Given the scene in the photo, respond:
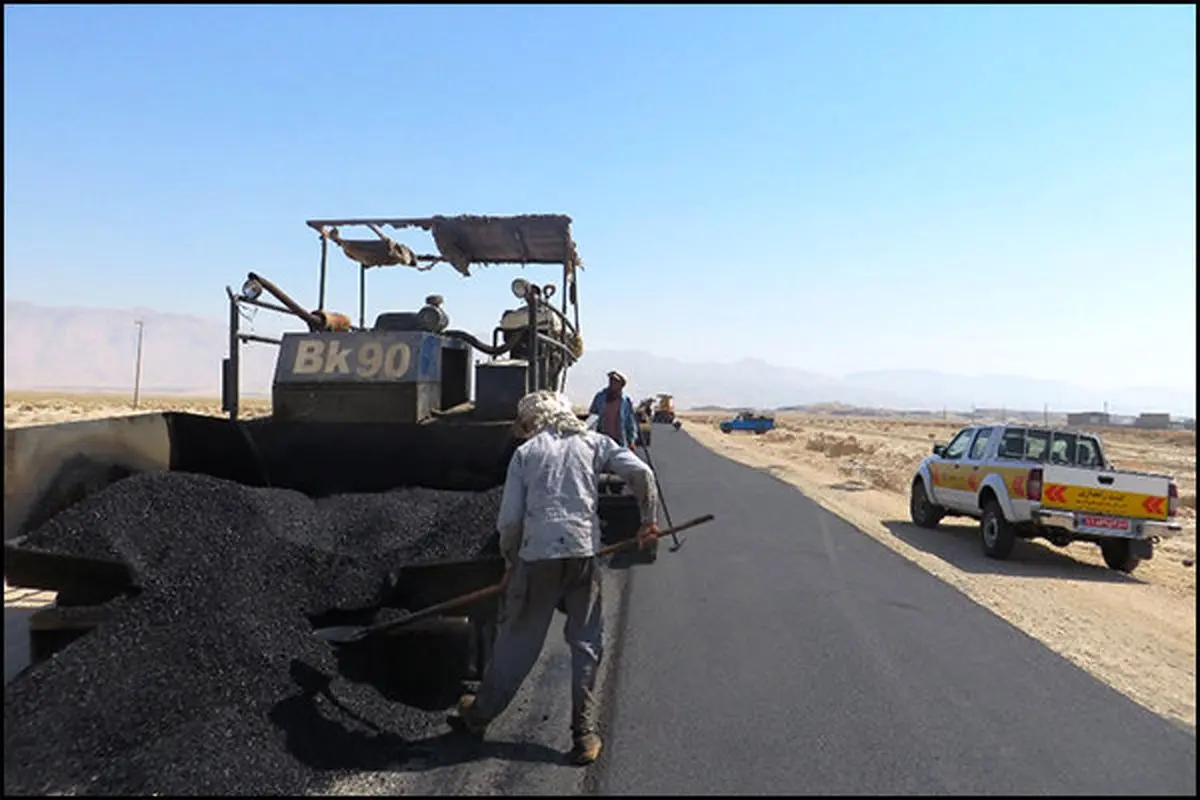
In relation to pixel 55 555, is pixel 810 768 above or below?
below

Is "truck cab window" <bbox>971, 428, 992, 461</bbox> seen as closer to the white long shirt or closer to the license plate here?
the license plate

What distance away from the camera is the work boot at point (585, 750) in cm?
372

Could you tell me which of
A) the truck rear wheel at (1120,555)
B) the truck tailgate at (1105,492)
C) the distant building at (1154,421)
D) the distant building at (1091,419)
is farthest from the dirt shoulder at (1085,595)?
the distant building at (1154,421)

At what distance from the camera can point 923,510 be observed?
12664 millimetres

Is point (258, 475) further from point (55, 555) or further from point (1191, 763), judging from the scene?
point (1191, 763)

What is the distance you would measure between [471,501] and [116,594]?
210 centimetres

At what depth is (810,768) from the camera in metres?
3.63

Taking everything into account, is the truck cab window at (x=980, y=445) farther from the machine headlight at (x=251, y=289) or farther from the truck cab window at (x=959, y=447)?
the machine headlight at (x=251, y=289)

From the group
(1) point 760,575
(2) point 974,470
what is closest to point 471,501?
(1) point 760,575

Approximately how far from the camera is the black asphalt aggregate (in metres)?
3.56

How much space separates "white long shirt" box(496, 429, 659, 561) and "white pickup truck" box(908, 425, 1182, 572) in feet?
23.8

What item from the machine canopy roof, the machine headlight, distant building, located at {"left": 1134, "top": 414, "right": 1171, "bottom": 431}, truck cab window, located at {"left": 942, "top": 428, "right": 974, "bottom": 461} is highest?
the machine canopy roof

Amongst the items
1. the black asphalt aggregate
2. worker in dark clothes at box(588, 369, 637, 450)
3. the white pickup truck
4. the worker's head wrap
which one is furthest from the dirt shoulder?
worker in dark clothes at box(588, 369, 637, 450)

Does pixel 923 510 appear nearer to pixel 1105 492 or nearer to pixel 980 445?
pixel 980 445
